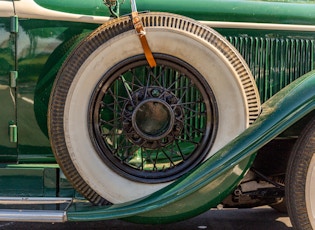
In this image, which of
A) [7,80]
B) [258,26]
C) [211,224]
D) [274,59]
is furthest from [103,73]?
[211,224]

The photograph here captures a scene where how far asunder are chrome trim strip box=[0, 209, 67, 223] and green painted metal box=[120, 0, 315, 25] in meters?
1.45

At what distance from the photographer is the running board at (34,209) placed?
2.74m

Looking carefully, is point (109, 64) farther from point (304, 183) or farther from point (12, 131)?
point (304, 183)

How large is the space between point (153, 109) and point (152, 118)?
2.2 inches

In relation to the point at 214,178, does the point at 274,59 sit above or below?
above

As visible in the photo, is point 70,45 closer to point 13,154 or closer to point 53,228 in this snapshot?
point 13,154

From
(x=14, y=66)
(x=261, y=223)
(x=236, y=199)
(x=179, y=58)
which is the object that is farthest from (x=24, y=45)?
(x=261, y=223)

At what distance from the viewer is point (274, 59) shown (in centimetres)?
355

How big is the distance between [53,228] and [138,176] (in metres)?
1.16

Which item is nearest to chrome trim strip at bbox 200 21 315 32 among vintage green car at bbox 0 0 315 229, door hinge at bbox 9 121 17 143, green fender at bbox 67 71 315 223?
vintage green car at bbox 0 0 315 229

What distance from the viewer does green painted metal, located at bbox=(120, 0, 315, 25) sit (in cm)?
339

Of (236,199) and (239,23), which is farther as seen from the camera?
(239,23)

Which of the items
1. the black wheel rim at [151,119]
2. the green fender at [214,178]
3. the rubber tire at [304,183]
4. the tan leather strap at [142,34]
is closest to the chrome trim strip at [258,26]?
the black wheel rim at [151,119]

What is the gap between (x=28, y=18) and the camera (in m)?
3.25
